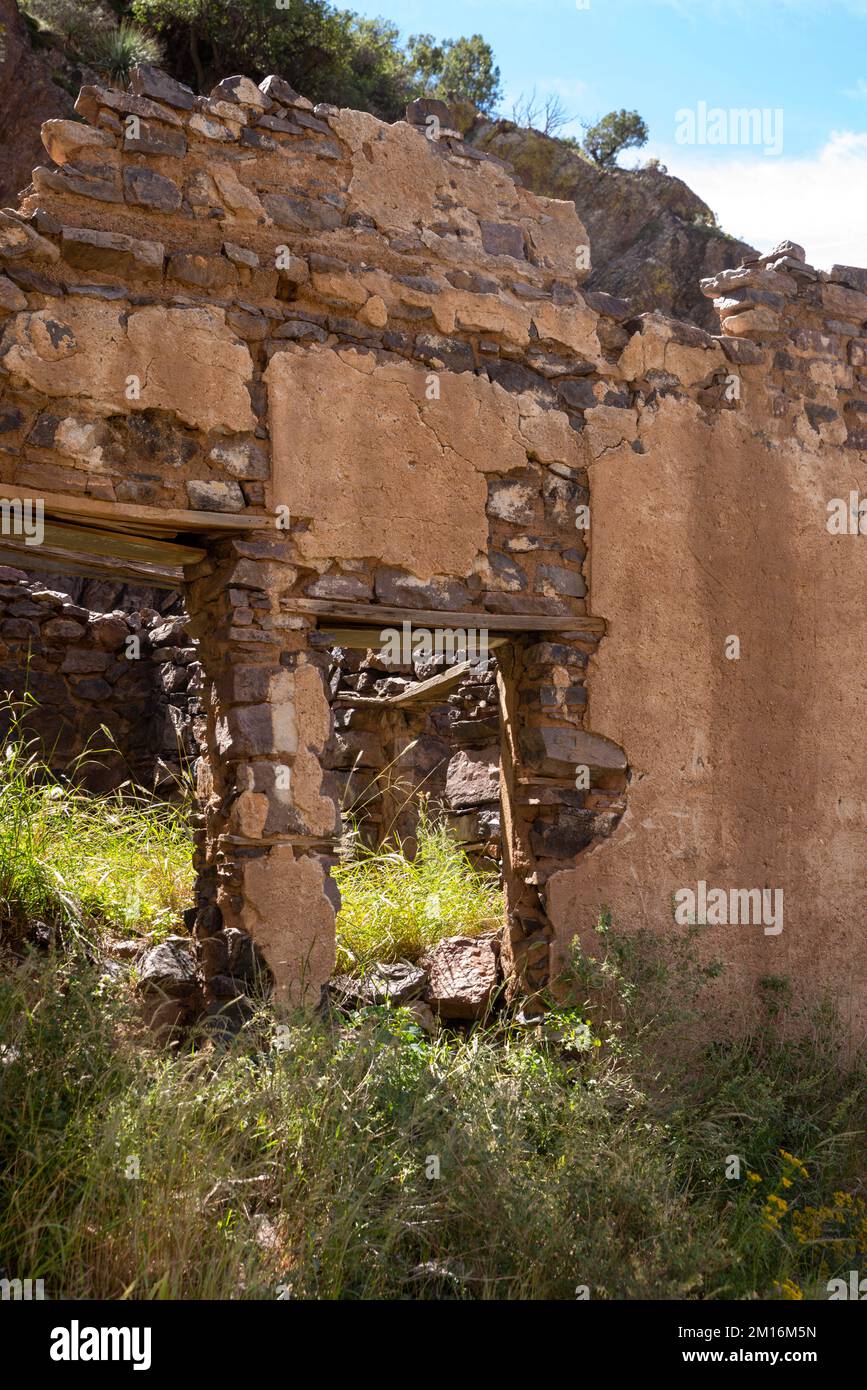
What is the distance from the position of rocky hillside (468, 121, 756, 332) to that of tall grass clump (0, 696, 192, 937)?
14.9 meters

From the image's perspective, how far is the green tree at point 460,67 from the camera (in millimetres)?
19516

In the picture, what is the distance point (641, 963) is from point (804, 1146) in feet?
2.90

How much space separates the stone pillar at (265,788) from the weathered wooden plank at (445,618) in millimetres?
102

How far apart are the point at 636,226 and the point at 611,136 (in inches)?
96.0

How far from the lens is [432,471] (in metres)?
5.00

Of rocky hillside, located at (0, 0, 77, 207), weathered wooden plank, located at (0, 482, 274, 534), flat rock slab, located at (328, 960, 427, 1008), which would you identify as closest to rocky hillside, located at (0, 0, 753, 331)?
rocky hillside, located at (0, 0, 77, 207)

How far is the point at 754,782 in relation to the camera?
18.5 feet

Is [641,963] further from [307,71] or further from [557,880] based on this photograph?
[307,71]

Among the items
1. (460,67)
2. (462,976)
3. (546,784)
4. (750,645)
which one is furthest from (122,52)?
(462,976)

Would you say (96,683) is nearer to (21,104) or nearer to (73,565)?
(73,565)

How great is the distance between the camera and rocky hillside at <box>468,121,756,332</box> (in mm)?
19219

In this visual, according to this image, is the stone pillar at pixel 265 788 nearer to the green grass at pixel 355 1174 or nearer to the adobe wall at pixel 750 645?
the green grass at pixel 355 1174

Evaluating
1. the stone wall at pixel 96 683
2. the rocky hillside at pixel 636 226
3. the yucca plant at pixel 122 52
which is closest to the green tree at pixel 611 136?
the rocky hillside at pixel 636 226
